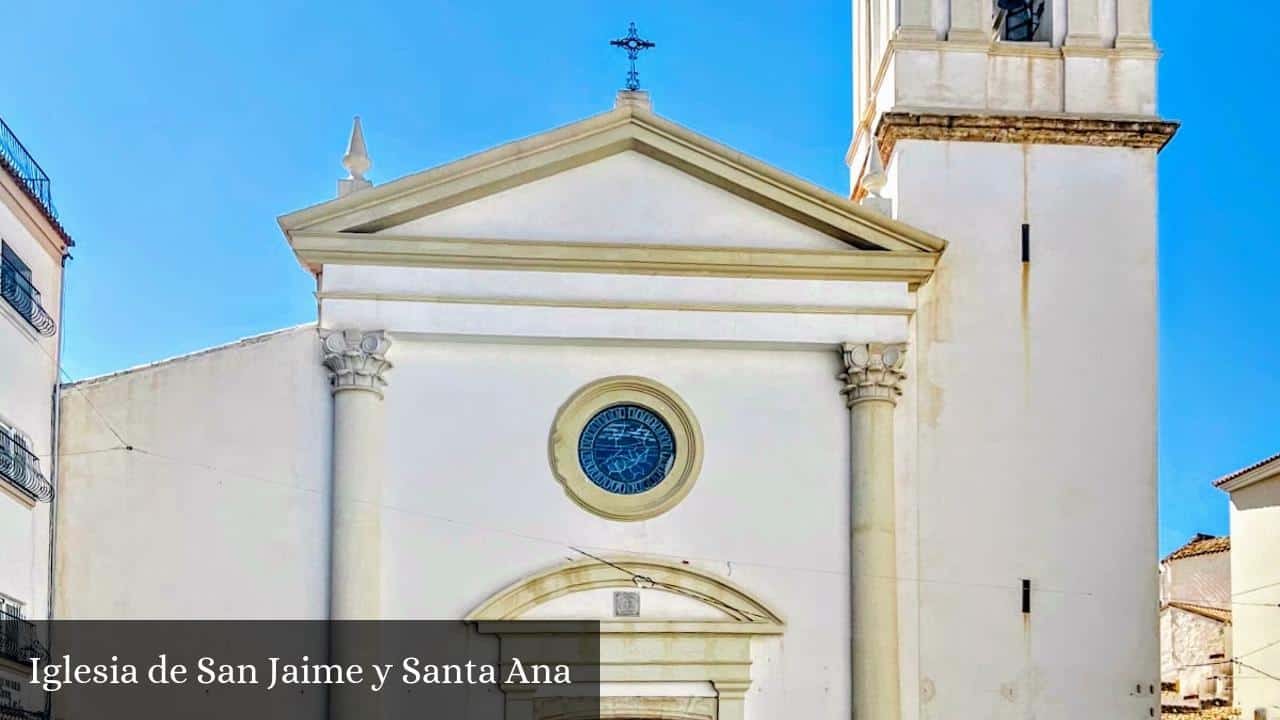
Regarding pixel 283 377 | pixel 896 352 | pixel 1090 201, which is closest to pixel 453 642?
pixel 283 377

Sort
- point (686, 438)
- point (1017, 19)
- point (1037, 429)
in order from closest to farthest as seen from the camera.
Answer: point (686, 438)
point (1037, 429)
point (1017, 19)

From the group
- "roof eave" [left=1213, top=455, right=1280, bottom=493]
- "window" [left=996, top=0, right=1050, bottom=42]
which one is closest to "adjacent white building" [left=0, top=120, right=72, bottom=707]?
"window" [left=996, top=0, right=1050, bottom=42]

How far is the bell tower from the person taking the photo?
58.6 ft

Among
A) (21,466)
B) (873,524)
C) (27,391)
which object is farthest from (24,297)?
(873,524)

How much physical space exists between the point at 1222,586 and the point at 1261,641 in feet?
15.2

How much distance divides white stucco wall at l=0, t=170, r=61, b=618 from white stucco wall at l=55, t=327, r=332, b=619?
281mm

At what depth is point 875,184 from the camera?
1862 centimetres

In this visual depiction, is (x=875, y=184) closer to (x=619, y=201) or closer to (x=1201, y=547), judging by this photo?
(x=619, y=201)

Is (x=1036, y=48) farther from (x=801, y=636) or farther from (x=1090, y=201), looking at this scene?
(x=801, y=636)

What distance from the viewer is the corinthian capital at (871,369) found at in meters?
18.0

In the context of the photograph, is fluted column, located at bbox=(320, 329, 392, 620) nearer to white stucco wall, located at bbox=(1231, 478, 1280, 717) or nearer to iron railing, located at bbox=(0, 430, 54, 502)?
iron railing, located at bbox=(0, 430, 54, 502)

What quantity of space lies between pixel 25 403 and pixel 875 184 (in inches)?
320

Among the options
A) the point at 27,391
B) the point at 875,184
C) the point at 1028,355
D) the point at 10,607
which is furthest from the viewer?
the point at 875,184

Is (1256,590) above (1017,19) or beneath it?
beneath
